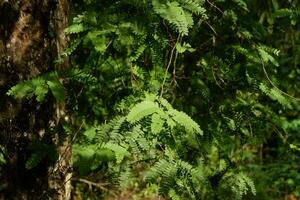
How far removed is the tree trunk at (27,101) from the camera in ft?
10.8

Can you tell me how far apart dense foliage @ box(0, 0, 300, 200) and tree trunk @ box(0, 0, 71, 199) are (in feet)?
0.51

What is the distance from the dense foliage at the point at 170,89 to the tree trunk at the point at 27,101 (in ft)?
0.51

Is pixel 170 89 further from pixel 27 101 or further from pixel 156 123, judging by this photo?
pixel 156 123

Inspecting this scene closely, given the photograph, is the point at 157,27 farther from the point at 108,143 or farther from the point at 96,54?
the point at 108,143

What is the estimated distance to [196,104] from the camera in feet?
12.6

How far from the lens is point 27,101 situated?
338 cm

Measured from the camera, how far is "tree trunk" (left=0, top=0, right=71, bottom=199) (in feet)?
10.8

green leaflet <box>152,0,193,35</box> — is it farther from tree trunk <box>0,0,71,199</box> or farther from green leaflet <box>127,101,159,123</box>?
tree trunk <box>0,0,71,199</box>

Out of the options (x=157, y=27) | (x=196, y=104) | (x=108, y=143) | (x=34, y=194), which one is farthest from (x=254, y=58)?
(x=34, y=194)

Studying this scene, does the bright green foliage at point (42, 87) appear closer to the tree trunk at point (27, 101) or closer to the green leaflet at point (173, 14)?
the tree trunk at point (27, 101)

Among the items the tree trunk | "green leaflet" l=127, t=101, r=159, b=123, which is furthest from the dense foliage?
the tree trunk

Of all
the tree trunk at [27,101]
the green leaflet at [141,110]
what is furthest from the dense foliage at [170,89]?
the tree trunk at [27,101]

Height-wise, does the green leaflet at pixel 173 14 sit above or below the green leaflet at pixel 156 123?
above

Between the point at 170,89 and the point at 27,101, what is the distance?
1075mm
